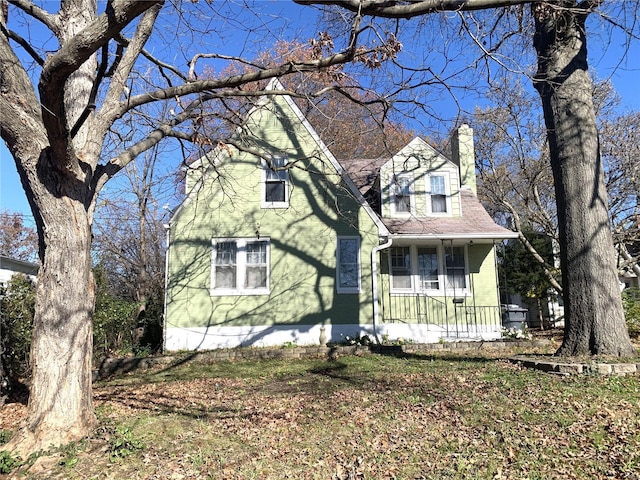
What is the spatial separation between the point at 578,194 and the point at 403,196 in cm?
696

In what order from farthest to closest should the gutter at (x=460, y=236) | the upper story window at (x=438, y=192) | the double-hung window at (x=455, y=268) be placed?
the upper story window at (x=438, y=192)
the double-hung window at (x=455, y=268)
the gutter at (x=460, y=236)

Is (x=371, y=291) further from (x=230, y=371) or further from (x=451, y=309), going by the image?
(x=230, y=371)

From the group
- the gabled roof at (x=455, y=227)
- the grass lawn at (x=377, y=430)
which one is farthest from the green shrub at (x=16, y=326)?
the gabled roof at (x=455, y=227)

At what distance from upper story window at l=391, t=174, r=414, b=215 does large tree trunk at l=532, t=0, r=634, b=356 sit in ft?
20.0

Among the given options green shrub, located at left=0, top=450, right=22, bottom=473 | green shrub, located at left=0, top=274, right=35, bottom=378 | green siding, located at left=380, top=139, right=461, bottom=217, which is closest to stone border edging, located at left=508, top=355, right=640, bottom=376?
green shrub, located at left=0, top=450, right=22, bottom=473

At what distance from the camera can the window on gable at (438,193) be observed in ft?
48.3

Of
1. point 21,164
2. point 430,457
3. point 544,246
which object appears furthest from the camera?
point 544,246

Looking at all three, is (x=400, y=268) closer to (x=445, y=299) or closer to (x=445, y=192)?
(x=445, y=299)

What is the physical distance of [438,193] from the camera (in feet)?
48.4

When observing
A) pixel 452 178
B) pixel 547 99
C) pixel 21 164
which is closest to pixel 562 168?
pixel 547 99

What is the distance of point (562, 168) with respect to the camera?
8.42 meters

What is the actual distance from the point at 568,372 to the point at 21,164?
27.0ft

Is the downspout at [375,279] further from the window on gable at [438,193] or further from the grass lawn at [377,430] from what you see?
the grass lawn at [377,430]

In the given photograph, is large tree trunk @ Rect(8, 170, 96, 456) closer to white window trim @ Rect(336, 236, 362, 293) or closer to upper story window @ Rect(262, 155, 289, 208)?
upper story window @ Rect(262, 155, 289, 208)
